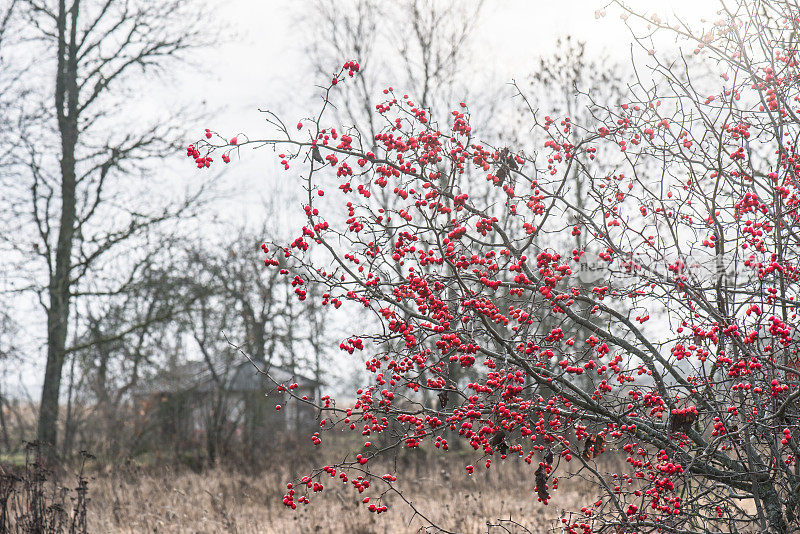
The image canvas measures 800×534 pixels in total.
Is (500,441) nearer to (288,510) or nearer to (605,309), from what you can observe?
(605,309)

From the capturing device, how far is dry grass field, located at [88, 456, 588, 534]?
6246 millimetres

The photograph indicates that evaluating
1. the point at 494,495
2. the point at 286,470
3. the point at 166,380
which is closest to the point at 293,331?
the point at 166,380

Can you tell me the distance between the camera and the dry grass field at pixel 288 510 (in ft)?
20.5

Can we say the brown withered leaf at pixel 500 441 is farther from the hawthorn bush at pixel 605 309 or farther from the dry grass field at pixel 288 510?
the dry grass field at pixel 288 510

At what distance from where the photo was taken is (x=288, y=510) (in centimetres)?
778

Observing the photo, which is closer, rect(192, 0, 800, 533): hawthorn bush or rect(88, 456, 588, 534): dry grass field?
rect(192, 0, 800, 533): hawthorn bush

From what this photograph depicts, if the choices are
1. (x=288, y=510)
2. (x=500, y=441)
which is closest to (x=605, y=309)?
(x=500, y=441)

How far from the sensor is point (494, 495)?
791 centimetres

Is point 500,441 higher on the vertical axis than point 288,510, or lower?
higher

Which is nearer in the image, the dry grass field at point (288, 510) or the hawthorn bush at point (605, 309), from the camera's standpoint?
the hawthorn bush at point (605, 309)

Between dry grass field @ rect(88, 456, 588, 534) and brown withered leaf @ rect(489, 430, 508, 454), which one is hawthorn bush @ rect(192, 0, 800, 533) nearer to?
brown withered leaf @ rect(489, 430, 508, 454)

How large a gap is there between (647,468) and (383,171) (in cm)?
208

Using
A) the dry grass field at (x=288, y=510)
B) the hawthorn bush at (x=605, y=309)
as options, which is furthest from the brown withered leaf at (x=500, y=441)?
the dry grass field at (x=288, y=510)

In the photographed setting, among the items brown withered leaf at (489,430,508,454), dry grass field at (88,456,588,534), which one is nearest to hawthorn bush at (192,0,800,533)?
brown withered leaf at (489,430,508,454)
